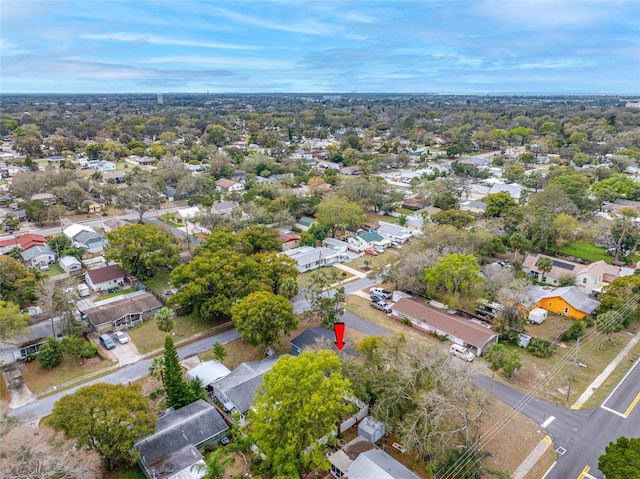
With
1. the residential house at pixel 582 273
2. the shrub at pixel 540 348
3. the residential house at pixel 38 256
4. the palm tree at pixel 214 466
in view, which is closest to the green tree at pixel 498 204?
the residential house at pixel 582 273

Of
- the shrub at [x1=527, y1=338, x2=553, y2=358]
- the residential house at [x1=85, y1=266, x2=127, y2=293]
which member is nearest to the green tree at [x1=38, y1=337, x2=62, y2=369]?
the residential house at [x1=85, y1=266, x2=127, y2=293]

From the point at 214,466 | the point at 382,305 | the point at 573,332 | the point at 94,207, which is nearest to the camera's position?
the point at 214,466

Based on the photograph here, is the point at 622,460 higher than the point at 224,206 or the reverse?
higher

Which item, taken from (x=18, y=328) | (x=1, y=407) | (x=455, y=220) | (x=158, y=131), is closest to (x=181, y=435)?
(x=1, y=407)

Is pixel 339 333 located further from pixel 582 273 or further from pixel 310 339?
pixel 582 273

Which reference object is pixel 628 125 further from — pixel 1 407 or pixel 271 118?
pixel 1 407

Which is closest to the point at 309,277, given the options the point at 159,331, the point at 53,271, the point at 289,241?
the point at 289,241

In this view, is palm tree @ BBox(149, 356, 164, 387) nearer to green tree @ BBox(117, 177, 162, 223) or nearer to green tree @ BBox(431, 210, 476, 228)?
green tree @ BBox(117, 177, 162, 223)
